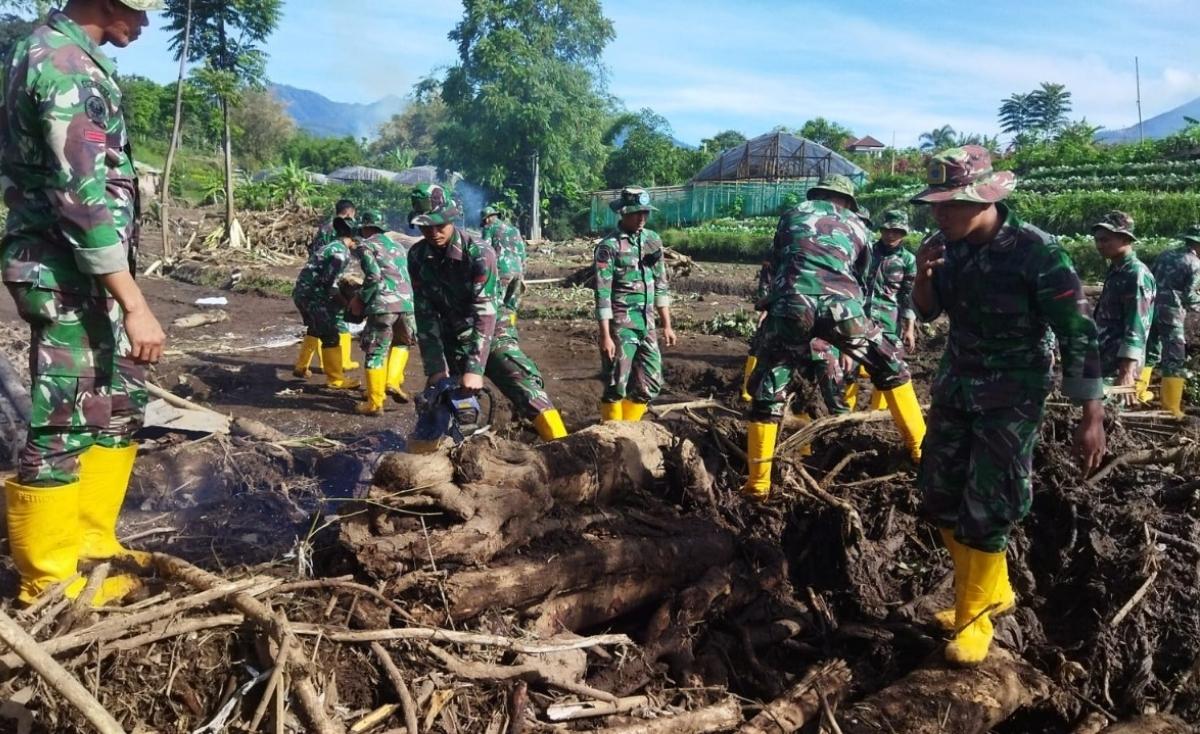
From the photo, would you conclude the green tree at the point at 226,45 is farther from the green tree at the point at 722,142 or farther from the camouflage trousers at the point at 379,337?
the green tree at the point at 722,142

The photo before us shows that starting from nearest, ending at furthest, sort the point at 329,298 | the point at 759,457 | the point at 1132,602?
1. the point at 1132,602
2. the point at 759,457
3. the point at 329,298

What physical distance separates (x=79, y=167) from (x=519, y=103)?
34564mm

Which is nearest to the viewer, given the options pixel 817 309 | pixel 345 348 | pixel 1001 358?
pixel 1001 358

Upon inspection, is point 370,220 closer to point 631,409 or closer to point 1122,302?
point 631,409

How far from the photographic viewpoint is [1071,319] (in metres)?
3.29

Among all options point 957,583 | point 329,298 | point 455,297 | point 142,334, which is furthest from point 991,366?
point 329,298

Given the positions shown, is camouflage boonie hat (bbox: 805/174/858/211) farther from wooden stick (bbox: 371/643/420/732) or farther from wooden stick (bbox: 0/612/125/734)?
wooden stick (bbox: 0/612/125/734)

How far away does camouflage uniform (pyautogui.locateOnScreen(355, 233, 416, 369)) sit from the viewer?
8.12 m

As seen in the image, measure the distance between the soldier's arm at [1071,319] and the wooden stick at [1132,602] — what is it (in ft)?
3.83

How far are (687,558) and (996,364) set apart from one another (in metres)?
1.60

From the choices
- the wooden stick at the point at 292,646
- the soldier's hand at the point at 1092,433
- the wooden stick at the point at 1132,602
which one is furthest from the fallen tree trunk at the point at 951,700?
the wooden stick at the point at 292,646

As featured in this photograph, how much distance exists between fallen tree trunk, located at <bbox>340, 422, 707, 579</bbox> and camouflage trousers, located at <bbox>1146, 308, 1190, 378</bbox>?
688 centimetres

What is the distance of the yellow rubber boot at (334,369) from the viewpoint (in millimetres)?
9133

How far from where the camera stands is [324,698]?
2461mm
